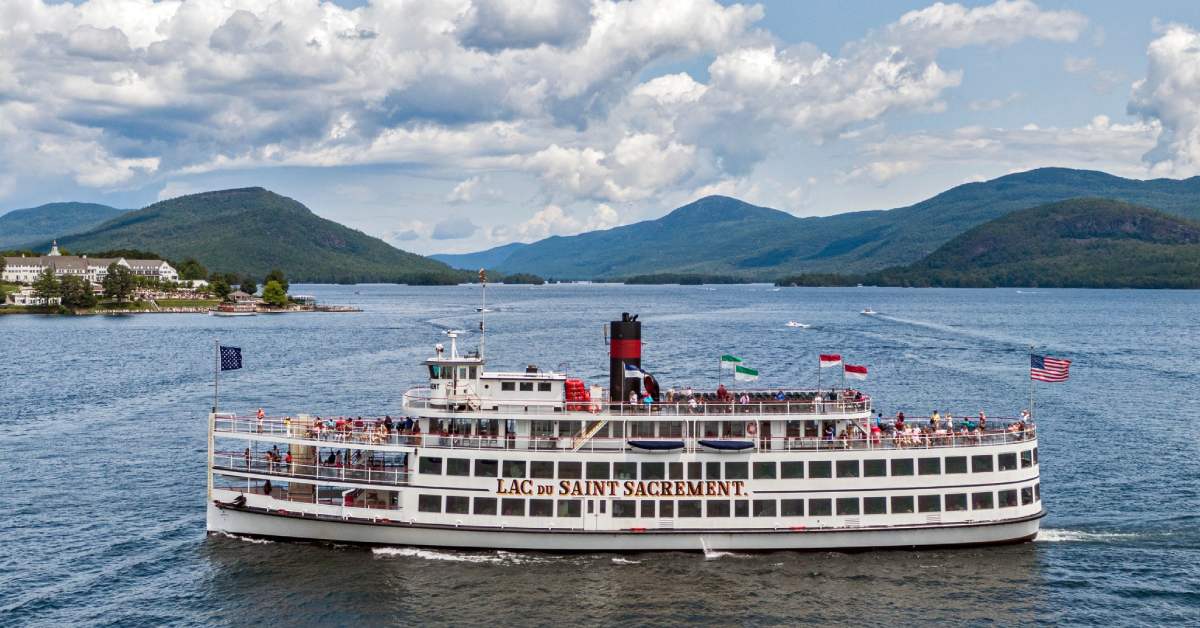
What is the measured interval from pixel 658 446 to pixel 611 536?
3.56m

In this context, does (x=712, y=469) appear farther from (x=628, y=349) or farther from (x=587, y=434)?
(x=628, y=349)

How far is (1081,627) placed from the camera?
97.5 ft

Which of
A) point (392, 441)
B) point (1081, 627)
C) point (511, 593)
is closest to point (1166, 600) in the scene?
point (1081, 627)

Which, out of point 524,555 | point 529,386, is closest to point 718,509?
point 524,555

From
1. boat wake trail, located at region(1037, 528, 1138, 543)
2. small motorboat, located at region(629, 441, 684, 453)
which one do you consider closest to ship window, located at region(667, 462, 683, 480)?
small motorboat, located at region(629, 441, 684, 453)

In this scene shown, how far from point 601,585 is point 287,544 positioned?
12.0m

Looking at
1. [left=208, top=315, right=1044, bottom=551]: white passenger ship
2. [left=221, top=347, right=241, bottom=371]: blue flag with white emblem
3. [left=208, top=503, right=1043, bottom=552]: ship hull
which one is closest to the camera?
[left=208, top=503, right=1043, bottom=552]: ship hull

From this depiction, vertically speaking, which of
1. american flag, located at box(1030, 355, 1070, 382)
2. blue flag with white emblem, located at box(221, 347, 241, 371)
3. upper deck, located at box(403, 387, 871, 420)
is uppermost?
blue flag with white emblem, located at box(221, 347, 241, 371)

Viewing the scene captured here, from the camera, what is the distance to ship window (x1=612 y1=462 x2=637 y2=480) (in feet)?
113

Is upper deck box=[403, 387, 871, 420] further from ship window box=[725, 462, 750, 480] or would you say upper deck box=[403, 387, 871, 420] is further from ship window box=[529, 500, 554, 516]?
ship window box=[529, 500, 554, 516]

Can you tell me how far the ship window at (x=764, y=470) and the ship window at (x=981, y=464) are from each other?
7.33 metres

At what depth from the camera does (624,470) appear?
34.6m

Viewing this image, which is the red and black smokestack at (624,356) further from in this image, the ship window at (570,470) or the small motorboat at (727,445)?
the small motorboat at (727,445)

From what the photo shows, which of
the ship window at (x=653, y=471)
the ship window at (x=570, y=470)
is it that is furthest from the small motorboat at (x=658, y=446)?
the ship window at (x=570, y=470)
